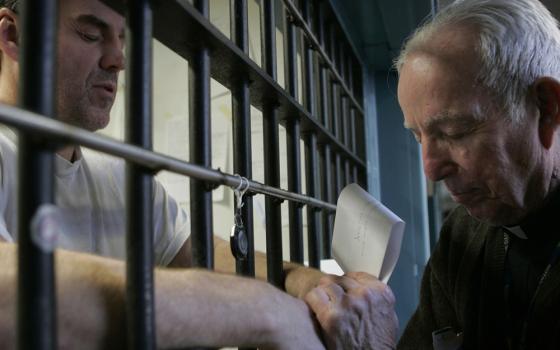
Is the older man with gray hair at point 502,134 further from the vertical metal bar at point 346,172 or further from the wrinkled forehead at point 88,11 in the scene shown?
the vertical metal bar at point 346,172

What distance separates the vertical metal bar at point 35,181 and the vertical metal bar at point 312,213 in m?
0.84

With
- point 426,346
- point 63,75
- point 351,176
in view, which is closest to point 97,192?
point 63,75

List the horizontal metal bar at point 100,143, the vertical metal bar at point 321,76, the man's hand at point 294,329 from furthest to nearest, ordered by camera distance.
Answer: the vertical metal bar at point 321,76 < the man's hand at point 294,329 < the horizontal metal bar at point 100,143

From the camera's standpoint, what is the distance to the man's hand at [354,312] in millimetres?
658

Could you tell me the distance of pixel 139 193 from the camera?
48 cm

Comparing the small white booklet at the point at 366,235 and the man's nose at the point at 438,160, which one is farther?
the man's nose at the point at 438,160

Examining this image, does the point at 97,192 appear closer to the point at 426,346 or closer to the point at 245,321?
the point at 245,321

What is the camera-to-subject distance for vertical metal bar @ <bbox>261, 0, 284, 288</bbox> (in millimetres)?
866

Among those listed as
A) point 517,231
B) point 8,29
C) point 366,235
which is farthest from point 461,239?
point 8,29

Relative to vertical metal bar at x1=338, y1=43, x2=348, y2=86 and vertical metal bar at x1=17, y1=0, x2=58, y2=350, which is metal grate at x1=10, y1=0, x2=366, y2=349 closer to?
vertical metal bar at x1=17, y1=0, x2=58, y2=350

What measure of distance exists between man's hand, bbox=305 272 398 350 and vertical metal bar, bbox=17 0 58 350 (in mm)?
391

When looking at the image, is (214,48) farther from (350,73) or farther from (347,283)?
(350,73)

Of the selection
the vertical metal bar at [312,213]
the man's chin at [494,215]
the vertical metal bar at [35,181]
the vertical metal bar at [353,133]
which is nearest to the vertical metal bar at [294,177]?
the vertical metal bar at [312,213]

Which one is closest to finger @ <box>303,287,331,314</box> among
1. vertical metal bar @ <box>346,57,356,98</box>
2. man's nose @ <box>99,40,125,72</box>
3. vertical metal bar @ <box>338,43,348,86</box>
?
man's nose @ <box>99,40,125,72</box>
